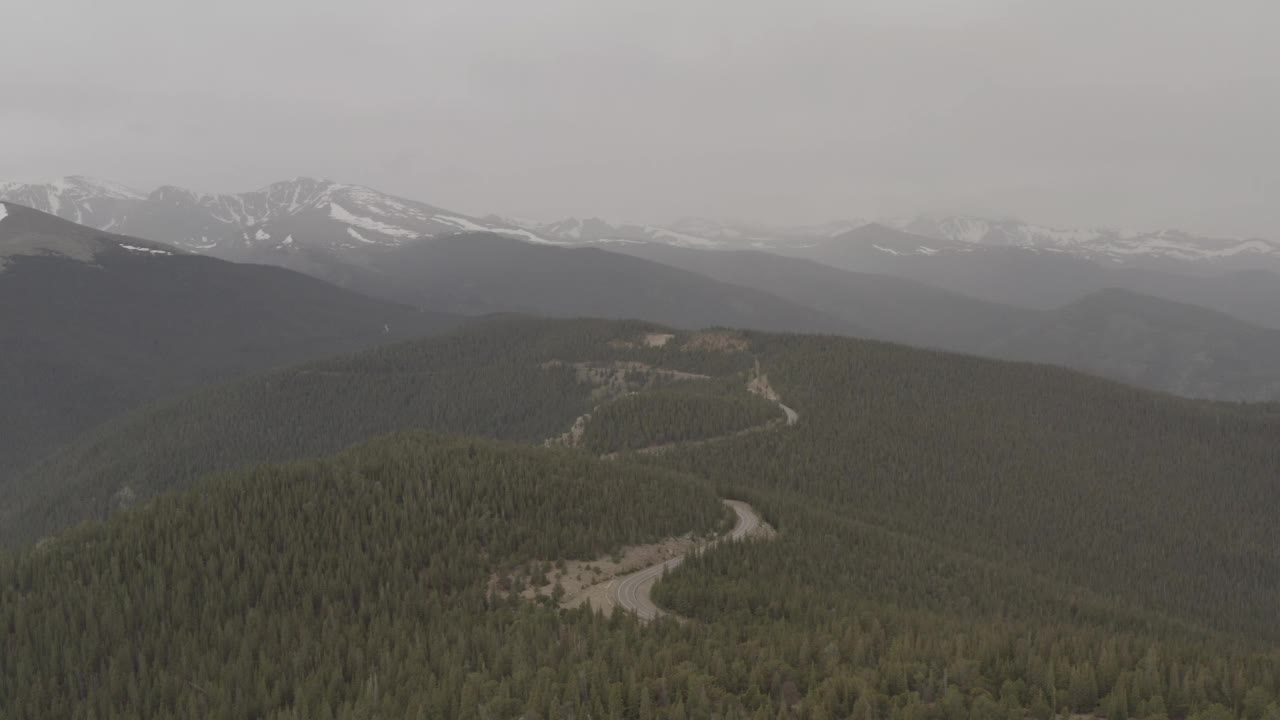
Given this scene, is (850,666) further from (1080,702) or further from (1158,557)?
(1158,557)

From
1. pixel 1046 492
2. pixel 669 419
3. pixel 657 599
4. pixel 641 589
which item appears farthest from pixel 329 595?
pixel 1046 492

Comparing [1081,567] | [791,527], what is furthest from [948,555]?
[1081,567]

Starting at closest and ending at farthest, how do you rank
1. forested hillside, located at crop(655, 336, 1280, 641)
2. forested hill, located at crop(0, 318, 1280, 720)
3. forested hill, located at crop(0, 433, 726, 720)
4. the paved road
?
1. forested hill, located at crop(0, 318, 1280, 720)
2. forested hill, located at crop(0, 433, 726, 720)
3. the paved road
4. forested hillside, located at crop(655, 336, 1280, 641)

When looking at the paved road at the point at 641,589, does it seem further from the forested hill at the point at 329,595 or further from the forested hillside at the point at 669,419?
the forested hillside at the point at 669,419

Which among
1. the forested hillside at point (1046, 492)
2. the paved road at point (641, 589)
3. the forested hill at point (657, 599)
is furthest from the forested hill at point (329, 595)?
the forested hillside at point (1046, 492)

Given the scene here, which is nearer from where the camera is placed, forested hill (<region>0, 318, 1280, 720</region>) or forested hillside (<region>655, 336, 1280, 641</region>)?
forested hill (<region>0, 318, 1280, 720</region>)

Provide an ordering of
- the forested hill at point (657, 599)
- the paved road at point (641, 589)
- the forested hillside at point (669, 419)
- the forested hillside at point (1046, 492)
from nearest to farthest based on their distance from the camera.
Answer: the forested hill at point (657, 599) < the paved road at point (641, 589) < the forested hillside at point (1046, 492) < the forested hillside at point (669, 419)

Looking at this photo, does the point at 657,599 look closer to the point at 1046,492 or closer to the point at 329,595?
the point at 329,595

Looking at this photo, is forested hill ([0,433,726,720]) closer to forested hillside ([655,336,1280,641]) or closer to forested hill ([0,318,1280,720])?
forested hill ([0,318,1280,720])

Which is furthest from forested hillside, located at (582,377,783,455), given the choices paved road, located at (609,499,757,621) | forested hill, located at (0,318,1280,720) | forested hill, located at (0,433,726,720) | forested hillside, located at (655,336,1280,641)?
paved road, located at (609,499,757,621)

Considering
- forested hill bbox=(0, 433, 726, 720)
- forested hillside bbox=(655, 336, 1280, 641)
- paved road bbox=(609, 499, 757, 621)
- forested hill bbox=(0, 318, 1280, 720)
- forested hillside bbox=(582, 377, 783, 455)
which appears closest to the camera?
forested hill bbox=(0, 318, 1280, 720)

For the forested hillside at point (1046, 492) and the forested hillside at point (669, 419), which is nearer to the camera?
the forested hillside at point (1046, 492)
